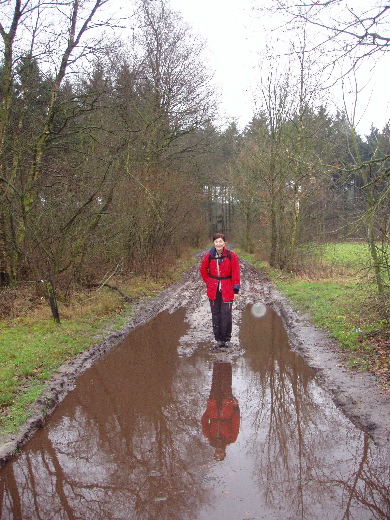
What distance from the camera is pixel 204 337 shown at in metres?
9.36

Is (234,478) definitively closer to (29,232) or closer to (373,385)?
(373,385)

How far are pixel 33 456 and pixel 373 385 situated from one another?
4370mm

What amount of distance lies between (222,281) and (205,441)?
3939 millimetres

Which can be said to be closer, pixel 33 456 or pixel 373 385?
pixel 33 456

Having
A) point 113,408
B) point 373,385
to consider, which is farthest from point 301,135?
point 113,408

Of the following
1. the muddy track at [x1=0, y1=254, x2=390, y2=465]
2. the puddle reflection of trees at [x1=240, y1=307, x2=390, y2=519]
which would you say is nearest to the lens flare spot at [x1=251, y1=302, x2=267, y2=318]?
the muddy track at [x1=0, y1=254, x2=390, y2=465]

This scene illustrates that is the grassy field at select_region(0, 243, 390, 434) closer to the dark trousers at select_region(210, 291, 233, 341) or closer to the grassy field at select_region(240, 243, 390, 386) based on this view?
the grassy field at select_region(240, 243, 390, 386)

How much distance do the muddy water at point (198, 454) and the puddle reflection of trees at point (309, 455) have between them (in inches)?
0.5

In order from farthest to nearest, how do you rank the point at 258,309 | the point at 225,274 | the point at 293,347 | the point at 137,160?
the point at 137,160, the point at 258,309, the point at 293,347, the point at 225,274

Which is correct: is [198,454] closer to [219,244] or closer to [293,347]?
[219,244]

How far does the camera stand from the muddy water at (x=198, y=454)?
360cm

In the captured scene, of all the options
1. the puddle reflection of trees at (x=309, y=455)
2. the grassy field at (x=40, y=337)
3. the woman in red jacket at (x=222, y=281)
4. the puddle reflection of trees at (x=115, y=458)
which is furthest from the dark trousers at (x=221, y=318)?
the grassy field at (x=40, y=337)

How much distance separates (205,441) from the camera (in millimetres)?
4703

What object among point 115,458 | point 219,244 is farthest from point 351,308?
point 115,458
